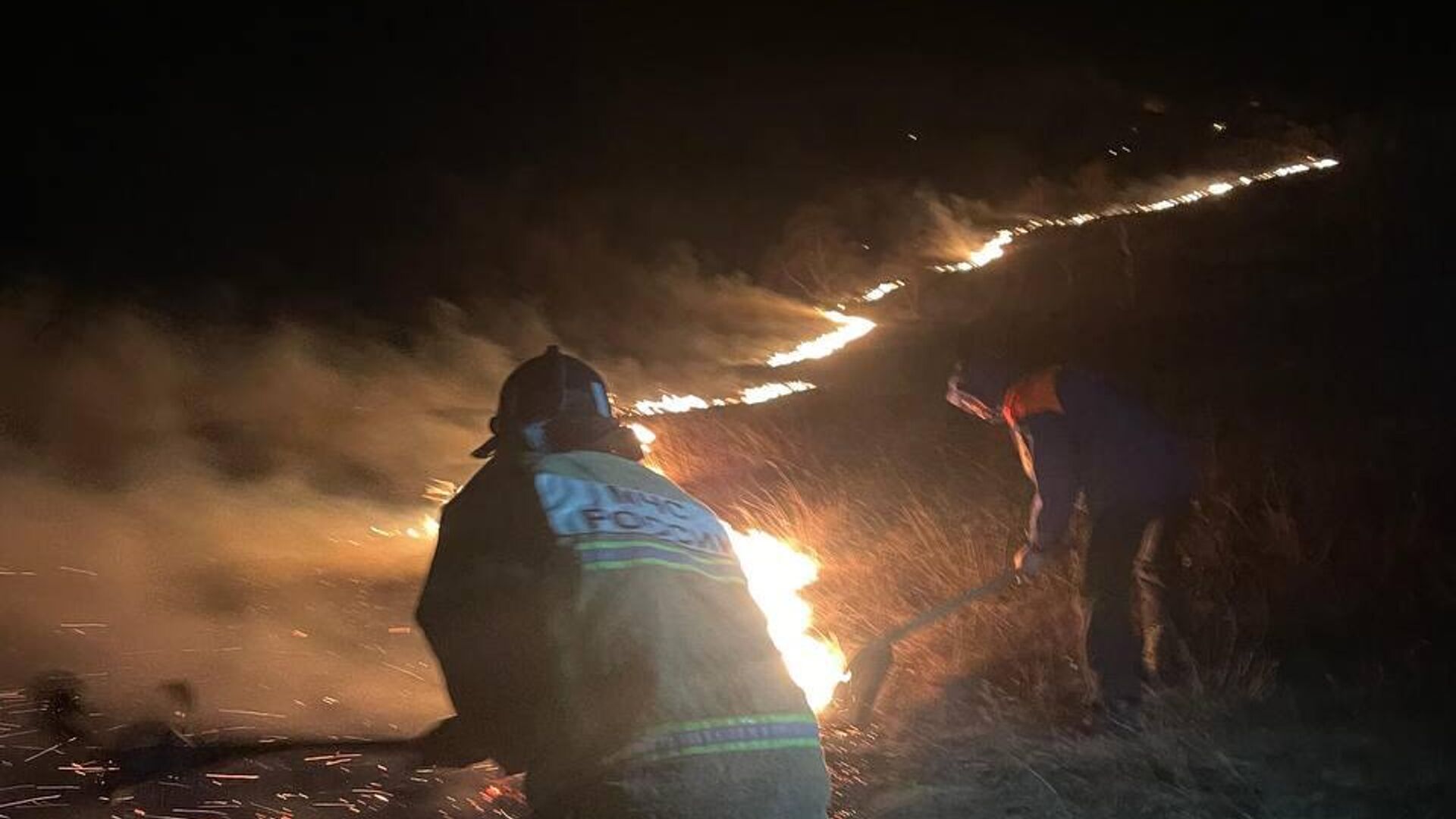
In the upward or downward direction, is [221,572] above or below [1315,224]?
below

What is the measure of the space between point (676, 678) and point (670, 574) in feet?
0.82

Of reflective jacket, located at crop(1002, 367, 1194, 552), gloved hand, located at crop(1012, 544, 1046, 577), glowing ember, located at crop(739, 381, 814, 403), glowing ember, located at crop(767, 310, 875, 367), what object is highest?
glowing ember, located at crop(767, 310, 875, 367)

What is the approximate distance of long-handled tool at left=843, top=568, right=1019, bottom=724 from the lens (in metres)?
6.47

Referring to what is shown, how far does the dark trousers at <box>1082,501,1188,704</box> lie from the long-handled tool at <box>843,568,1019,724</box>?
45cm

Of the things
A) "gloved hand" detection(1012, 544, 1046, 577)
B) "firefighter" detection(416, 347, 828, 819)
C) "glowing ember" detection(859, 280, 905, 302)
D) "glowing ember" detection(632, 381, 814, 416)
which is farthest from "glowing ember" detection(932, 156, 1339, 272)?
"firefighter" detection(416, 347, 828, 819)

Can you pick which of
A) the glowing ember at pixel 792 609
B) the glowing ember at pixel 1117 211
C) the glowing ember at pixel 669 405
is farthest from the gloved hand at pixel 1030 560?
the glowing ember at pixel 669 405

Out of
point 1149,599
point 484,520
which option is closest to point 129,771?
point 484,520

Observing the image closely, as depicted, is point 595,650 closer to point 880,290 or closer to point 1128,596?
point 1128,596

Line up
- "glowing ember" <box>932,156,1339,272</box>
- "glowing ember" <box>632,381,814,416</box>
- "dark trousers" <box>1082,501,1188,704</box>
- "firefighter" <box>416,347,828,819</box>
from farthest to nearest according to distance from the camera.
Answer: "glowing ember" <box>632,381,814,416</box>, "glowing ember" <box>932,156,1339,272</box>, "dark trousers" <box>1082,501,1188,704</box>, "firefighter" <box>416,347,828,819</box>

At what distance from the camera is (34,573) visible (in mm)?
8312

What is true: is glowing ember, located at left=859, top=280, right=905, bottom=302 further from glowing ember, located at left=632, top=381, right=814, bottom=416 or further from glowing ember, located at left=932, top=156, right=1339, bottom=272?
glowing ember, located at left=632, top=381, right=814, bottom=416

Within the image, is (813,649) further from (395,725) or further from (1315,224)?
(1315,224)

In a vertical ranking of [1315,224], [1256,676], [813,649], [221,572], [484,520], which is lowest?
[1256,676]

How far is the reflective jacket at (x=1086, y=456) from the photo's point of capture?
6469 millimetres
